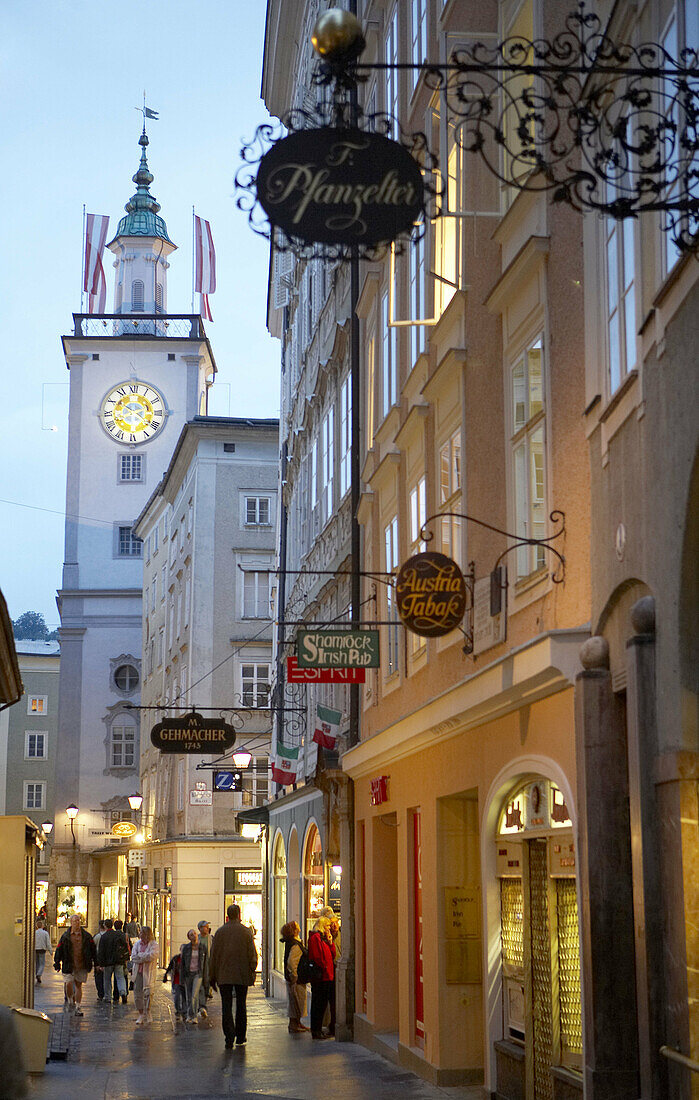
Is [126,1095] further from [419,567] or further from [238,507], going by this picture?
[238,507]

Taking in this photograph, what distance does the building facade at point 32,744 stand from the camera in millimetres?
79250

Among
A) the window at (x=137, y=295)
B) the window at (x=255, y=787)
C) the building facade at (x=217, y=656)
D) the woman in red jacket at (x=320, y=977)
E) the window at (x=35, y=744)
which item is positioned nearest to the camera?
the woman in red jacket at (x=320, y=977)

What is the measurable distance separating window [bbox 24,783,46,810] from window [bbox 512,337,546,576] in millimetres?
70400

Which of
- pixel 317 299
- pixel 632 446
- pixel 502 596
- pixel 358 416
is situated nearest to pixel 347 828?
pixel 358 416

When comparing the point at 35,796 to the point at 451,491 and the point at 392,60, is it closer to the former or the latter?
the point at 392,60

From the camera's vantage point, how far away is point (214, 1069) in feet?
57.1

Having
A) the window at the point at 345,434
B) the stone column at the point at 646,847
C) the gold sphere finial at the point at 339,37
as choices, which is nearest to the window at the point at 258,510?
the window at the point at 345,434

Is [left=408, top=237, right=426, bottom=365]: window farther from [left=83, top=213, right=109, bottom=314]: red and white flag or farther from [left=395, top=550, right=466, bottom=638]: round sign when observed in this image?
[left=83, top=213, right=109, bottom=314]: red and white flag

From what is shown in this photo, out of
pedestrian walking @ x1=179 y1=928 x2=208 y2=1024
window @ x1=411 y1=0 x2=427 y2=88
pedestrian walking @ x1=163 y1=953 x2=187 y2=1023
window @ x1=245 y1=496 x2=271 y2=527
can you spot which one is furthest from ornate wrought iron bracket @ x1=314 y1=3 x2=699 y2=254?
window @ x1=245 y1=496 x2=271 y2=527

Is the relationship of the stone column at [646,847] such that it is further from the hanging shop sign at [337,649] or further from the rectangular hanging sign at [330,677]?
the rectangular hanging sign at [330,677]

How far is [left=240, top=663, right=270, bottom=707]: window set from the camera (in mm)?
46844

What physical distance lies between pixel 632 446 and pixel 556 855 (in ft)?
12.4

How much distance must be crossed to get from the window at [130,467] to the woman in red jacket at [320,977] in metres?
48.4

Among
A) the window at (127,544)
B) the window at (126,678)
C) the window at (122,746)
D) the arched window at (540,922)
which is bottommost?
the arched window at (540,922)
